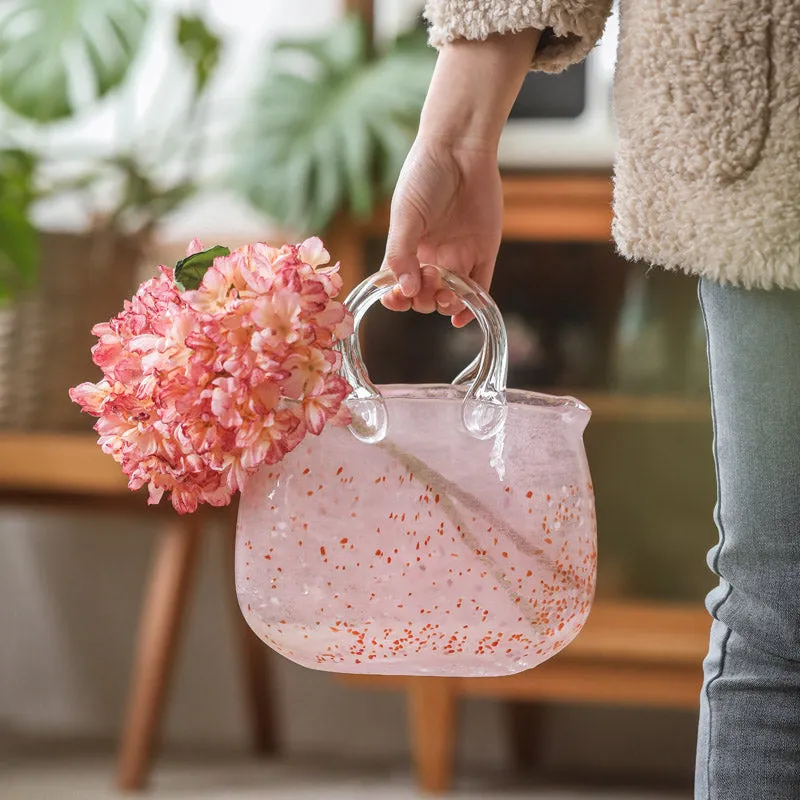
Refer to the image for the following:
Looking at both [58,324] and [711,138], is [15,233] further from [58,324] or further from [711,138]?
[711,138]

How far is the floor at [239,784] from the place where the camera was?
164 cm

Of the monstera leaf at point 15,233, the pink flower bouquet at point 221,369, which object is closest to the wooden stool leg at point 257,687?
the monstera leaf at point 15,233

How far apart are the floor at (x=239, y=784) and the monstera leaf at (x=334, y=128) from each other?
0.82 metres

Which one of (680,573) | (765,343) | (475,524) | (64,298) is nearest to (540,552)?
(475,524)

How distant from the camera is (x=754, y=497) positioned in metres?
0.55

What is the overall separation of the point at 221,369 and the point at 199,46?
1474 mm

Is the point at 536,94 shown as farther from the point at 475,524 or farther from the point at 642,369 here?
the point at 475,524

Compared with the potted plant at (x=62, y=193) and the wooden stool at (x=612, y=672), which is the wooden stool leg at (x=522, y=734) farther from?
the potted plant at (x=62, y=193)

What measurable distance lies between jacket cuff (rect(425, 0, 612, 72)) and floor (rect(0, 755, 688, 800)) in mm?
1221

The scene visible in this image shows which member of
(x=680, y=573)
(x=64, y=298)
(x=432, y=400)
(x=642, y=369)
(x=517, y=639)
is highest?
(x=432, y=400)

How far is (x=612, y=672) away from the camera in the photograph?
159 cm

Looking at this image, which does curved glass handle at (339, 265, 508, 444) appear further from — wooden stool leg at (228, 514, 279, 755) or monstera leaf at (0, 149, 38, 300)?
wooden stool leg at (228, 514, 279, 755)

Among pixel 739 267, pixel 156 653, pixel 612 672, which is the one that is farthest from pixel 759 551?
pixel 156 653

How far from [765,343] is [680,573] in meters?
1.20
